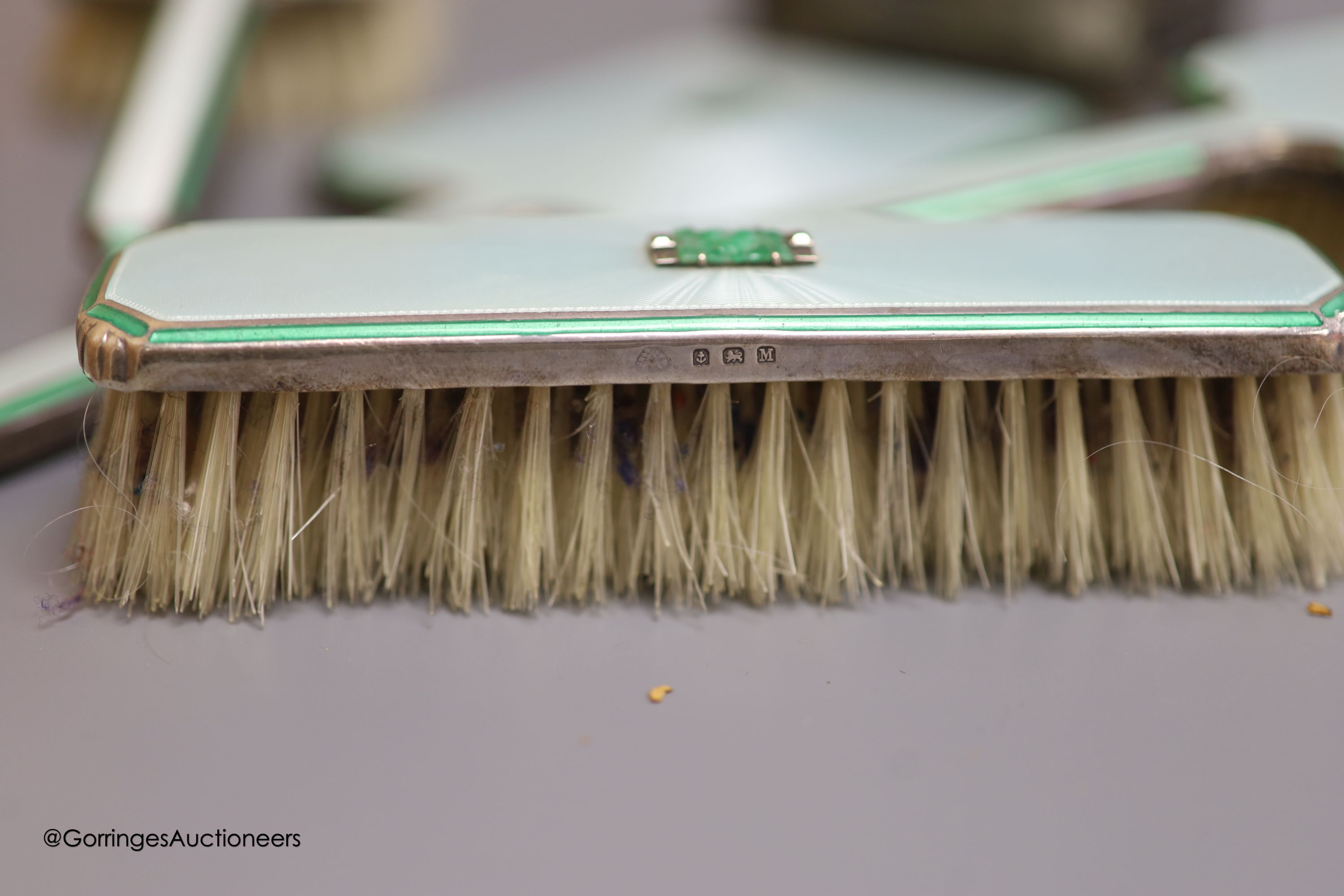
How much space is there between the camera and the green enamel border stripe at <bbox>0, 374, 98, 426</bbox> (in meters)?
0.79

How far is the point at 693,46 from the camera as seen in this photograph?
1438 mm

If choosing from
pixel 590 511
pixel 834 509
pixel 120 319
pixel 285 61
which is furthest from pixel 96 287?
pixel 285 61

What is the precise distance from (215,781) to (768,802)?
0.24m

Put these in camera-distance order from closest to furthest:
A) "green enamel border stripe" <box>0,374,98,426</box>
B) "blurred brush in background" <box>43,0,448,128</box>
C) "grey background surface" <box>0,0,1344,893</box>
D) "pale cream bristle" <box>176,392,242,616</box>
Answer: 1. "grey background surface" <box>0,0,1344,893</box>
2. "pale cream bristle" <box>176,392,242,616</box>
3. "green enamel border stripe" <box>0,374,98,426</box>
4. "blurred brush in background" <box>43,0,448,128</box>

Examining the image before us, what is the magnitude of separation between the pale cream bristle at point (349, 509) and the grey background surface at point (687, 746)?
2 centimetres

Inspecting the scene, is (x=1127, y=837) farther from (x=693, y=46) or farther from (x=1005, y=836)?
(x=693, y=46)

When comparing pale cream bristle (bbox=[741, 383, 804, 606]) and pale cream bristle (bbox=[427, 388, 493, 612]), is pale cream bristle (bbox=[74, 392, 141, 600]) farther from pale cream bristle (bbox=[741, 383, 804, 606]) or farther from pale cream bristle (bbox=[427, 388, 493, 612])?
pale cream bristle (bbox=[741, 383, 804, 606])

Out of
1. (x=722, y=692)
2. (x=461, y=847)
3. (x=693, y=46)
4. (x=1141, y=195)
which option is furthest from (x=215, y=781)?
(x=693, y=46)

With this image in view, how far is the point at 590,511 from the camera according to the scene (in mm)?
689

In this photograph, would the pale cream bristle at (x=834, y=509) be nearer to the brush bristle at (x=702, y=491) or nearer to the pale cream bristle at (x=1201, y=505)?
the brush bristle at (x=702, y=491)

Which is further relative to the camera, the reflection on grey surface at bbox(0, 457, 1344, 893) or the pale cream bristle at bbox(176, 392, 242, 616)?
the pale cream bristle at bbox(176, 392, 242, 616)

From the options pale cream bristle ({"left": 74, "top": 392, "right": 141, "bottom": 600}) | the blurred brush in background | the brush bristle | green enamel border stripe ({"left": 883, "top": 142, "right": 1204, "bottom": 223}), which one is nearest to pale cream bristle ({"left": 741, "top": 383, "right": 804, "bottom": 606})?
the brush bristle

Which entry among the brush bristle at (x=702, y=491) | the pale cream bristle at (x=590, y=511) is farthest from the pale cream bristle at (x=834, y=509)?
the pale cream bristle at (x=590, y=511)

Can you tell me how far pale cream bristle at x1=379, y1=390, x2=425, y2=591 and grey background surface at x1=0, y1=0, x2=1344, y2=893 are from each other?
26mm
